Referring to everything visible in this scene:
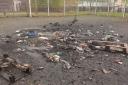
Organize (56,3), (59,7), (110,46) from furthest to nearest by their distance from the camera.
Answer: (56,3) < (59,7) < (110,46)

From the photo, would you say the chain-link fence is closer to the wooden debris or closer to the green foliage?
the green foliage

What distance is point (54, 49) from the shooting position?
305 inches

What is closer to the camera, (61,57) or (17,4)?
(61,57)

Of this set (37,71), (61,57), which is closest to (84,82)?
(37,71)

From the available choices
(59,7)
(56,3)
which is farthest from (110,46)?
(56,3)

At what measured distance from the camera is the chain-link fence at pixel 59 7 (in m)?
19.6

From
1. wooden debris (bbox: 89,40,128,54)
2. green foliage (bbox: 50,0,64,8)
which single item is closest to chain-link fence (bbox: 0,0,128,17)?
green foliage (bbox: 50,0,64,8)

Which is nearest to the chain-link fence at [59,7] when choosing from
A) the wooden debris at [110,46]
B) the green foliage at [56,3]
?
the green foliage at [56,3]

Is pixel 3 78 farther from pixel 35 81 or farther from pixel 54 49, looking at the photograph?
pixel 54 49

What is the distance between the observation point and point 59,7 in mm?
21547

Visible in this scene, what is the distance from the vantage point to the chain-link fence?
1958 cm

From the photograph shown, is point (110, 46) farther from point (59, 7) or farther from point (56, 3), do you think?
point (56, 3)

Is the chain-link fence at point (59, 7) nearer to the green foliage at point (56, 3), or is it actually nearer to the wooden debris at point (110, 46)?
the green foliage at point (56, 3)

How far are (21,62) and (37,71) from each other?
2.44ft
